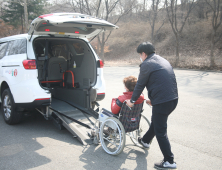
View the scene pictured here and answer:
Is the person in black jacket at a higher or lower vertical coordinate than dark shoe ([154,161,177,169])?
higher

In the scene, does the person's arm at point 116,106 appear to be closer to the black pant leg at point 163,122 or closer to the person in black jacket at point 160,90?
the person in black jacket at point 160,90

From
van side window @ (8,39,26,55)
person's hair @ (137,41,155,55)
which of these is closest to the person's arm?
person's hair @ (137,41,155,55)

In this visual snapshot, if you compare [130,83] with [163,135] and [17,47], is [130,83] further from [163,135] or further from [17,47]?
[17,47]

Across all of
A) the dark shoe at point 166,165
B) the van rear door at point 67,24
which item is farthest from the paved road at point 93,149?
the van rear door at point 67,24

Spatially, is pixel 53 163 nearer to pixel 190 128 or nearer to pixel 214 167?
pixel 214 167

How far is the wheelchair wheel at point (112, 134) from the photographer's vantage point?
10.4 ft

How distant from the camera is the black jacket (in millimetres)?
2855

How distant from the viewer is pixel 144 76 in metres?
2.95

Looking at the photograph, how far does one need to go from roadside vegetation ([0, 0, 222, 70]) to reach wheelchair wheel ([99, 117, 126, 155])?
16416 mm

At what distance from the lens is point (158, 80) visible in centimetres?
287

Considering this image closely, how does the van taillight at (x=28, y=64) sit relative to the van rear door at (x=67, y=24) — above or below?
below

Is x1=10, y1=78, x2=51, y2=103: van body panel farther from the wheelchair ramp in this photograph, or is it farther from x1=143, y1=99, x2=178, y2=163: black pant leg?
x1=143, y1=99, x2=178, y2=163: black pant leg

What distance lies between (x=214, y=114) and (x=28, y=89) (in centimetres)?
484

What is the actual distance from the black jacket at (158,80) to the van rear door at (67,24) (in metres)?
1.72
